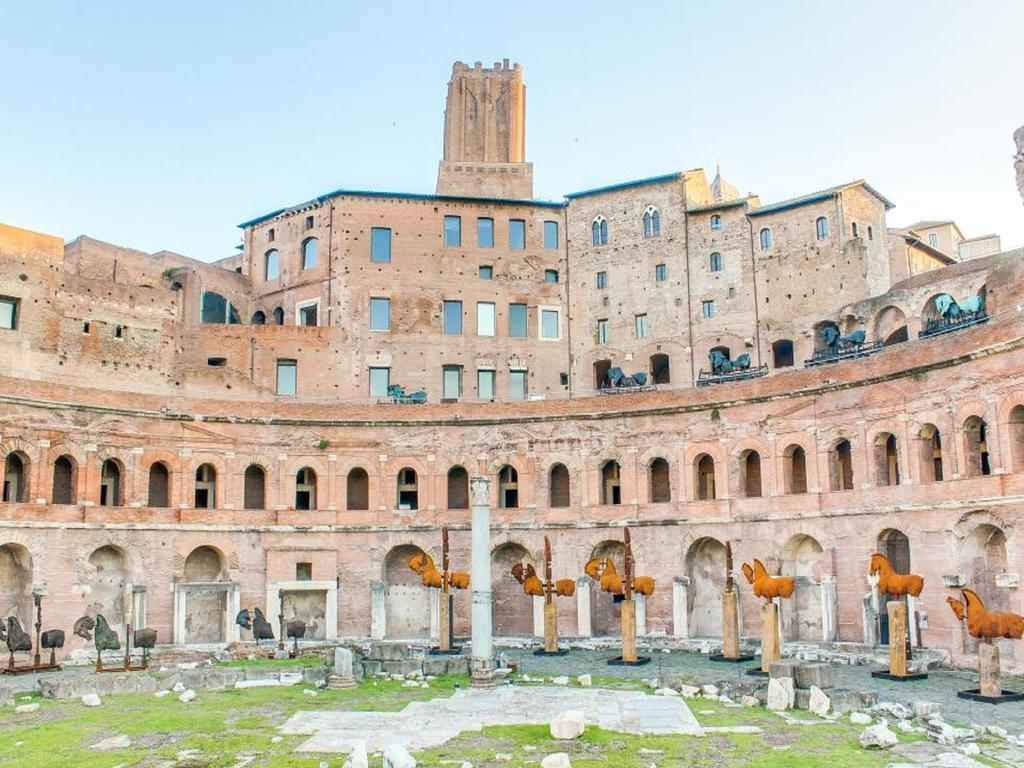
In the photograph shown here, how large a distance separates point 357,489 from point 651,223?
18617 millimetres

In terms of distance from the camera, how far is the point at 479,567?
Answer: 27188 mm

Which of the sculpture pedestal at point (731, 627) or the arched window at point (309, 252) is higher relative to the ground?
the arched window at point (309, 252)

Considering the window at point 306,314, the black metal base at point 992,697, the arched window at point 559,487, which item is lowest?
the black metal base at point 992,697

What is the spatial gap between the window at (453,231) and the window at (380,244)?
2729 millimetres

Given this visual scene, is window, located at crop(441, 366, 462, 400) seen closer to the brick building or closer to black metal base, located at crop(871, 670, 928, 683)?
the brick building

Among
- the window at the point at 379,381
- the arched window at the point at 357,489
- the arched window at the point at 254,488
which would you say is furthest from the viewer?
the window at the point at 379,381

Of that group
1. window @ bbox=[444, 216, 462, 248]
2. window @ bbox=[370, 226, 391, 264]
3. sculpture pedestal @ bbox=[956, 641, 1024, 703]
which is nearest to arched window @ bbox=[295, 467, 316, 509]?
window @ bbox=[370, 226, 391, 264]

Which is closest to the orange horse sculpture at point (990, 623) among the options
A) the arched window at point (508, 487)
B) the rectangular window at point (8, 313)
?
the arched window at point (508, 487)

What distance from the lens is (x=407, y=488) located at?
4256cm

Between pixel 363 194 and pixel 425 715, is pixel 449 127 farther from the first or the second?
pixel 425 715

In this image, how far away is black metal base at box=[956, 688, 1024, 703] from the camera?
22.2 m

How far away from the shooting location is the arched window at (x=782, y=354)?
152ft

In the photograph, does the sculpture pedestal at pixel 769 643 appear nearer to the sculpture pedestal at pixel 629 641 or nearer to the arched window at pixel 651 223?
the sculpture pedestal at pixel 629 641

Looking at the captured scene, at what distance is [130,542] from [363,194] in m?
19.8
